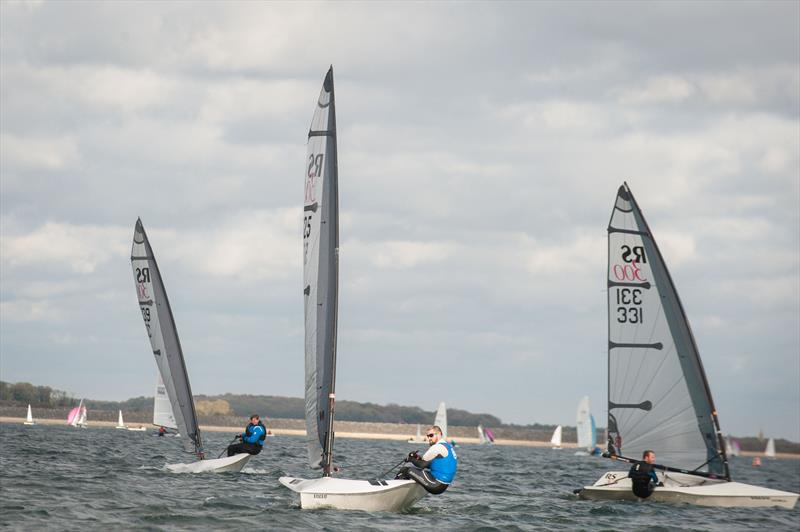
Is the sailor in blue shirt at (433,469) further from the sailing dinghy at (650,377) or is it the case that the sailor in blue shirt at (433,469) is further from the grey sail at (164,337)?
the grey sail at (164,337)

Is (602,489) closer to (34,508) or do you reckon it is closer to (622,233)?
(622,233)

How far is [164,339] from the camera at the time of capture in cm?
3139

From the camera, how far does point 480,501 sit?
26.5 m

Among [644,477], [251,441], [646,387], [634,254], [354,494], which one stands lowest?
[354,494]

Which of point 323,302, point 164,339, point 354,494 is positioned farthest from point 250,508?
point 164,339

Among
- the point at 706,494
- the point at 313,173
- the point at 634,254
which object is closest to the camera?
the point at 313,173

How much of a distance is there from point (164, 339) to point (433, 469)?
1287 centimetres

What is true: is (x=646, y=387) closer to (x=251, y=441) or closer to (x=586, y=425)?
(x=251, y=441)

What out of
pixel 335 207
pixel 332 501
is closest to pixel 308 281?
pixel 335 207

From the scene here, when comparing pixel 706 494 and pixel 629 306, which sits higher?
pixel 629 306

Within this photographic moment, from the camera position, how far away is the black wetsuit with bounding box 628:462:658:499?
2484 cm

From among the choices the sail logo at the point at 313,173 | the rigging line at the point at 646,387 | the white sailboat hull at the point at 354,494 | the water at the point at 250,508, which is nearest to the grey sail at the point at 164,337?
the water at the point at 250,508

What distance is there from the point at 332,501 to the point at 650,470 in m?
8.82

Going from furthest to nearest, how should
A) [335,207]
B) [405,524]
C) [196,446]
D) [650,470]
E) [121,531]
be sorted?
[196,446] → [650,470] → [335,207] → [405,524] → [121,531]
